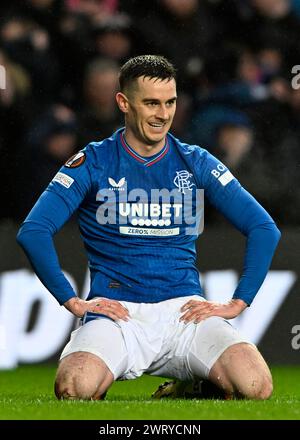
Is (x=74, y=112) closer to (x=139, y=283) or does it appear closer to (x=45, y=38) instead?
(x=45, y=38)

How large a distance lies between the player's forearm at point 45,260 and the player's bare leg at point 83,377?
0.37 meters

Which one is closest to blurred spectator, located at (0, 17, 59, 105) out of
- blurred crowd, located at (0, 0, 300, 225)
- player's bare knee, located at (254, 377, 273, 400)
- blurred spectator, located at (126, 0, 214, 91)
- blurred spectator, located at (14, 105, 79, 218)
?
blurred crowd, located at (0, 0, 300, 225)

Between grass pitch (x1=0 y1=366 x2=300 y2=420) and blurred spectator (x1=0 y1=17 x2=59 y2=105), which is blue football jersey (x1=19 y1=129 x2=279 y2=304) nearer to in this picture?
grass pitch (x1=0 y1=366 x2=300 y2=420)

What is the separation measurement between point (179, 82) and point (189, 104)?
19 cm

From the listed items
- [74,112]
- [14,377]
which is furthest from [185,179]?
[74,112]

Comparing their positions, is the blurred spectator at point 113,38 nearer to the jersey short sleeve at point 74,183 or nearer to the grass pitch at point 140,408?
the jersey short sleeve at point 74,183

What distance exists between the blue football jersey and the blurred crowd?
8.27 feet

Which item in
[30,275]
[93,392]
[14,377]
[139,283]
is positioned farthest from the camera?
[30,275]

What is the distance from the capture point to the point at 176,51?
9367mm

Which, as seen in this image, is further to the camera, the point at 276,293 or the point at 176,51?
the point at 176,51

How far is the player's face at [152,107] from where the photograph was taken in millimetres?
6297

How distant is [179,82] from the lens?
9.33 metres

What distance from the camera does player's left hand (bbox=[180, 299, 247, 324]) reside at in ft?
20.2

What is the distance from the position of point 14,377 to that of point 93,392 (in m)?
2.33
